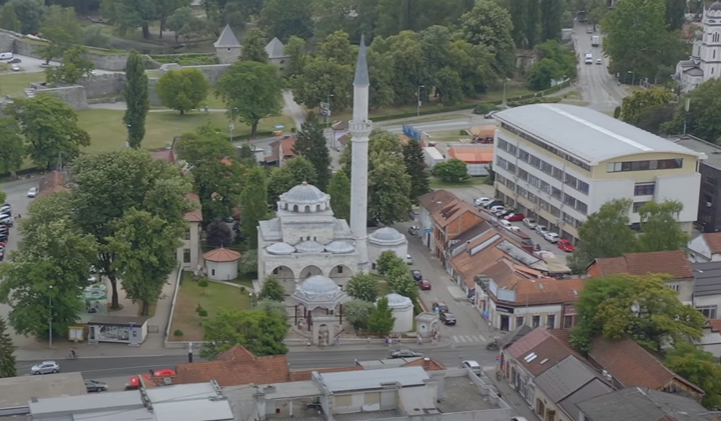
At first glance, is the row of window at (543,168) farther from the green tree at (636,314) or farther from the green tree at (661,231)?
the green tree at (636,314)

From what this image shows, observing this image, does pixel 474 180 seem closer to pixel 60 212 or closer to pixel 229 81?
pixel 229 81

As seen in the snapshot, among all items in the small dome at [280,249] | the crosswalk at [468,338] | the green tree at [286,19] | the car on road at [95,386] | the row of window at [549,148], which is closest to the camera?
the car on road at [95,386]

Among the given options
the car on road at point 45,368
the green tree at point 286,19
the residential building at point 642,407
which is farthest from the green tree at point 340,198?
the green tree at point 286,19

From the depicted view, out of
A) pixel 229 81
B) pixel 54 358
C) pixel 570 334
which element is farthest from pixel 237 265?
pixel 229 81

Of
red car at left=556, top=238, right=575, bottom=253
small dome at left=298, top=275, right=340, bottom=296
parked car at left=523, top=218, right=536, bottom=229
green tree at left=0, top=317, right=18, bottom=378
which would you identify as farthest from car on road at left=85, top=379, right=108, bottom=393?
parked car at left=523, top=218, right=536, bottom=229

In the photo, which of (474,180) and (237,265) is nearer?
(237,265)

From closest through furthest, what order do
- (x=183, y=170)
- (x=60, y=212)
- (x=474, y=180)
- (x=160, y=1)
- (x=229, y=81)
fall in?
(x=60, y=212) → (x=183, y=170) → (x=474, y=180) → (x=229, y=81) → (x=160, y=1)
